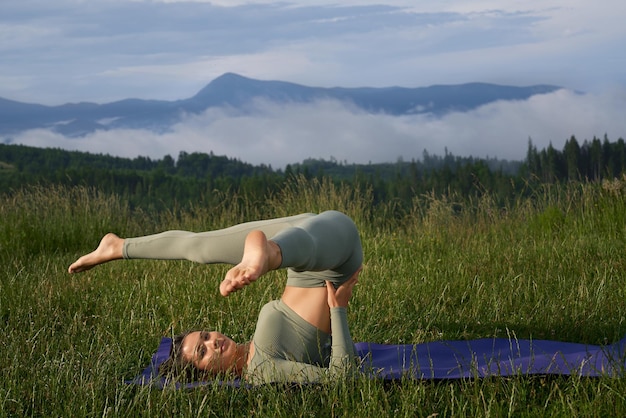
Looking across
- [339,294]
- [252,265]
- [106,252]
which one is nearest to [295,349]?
[339,294]

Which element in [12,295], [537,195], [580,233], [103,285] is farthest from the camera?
[537,195]

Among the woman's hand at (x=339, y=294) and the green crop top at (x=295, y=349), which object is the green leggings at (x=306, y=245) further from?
→ the green crop top at (x=295, y=349)

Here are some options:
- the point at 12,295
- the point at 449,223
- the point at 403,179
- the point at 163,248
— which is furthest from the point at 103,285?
the point at 403,179

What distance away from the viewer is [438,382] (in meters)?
3.29

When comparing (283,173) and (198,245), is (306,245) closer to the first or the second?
(198,245)

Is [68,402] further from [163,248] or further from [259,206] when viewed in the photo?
[259,206]

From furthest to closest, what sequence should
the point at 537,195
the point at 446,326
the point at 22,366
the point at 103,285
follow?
the point at 537,195 → the point at 103,285 → the point at 446,326 → the point at 22,366

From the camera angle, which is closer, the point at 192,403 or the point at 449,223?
the point at 192,403

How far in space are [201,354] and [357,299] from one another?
69.2 inches

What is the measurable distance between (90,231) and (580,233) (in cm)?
528

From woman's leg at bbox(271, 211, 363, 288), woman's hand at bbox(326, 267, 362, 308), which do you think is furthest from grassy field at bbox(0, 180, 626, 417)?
woman's leg at bbox(271, 211, 363, 288)

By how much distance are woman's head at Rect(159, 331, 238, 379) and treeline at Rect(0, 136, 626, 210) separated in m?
5.81

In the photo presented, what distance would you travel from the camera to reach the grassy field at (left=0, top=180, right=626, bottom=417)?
3.14m

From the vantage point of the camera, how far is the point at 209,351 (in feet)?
11.8
